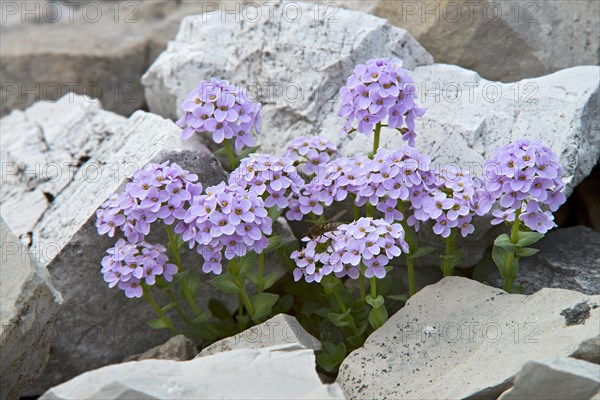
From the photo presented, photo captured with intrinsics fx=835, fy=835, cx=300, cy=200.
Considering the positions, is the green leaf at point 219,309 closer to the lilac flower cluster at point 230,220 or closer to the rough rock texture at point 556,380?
the lilac flower cluster at point 230,220

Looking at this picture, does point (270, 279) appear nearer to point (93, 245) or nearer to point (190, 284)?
point (190, 284)

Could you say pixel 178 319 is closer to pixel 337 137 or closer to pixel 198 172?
pixel 198 172

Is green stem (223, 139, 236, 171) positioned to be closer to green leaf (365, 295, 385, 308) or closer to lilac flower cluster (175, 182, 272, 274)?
lilac flower cluster (175, 182, 272, 274)

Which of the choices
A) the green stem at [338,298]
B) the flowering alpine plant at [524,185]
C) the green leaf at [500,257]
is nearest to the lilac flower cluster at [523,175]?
the flowering alpine plant at [524,185]

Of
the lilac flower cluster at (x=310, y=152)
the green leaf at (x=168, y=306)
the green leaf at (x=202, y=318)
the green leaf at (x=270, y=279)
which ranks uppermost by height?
the lilac flower cluster at (x=310, y=152)

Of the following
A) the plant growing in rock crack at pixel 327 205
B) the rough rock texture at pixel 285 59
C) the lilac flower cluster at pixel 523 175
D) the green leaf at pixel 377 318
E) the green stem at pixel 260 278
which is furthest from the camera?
the rough rock texture at pixel 285 59

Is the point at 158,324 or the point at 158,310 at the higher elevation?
the point at 158,310

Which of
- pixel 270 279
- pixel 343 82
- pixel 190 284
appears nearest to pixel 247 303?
pixel 270 279

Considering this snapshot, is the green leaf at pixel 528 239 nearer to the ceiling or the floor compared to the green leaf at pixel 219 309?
nearer to the ceiling
